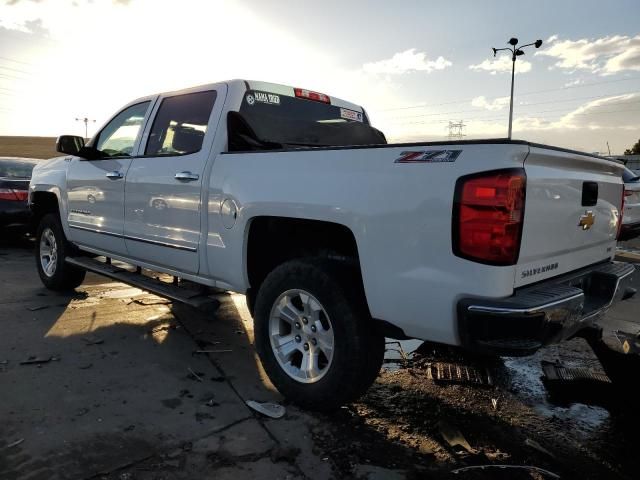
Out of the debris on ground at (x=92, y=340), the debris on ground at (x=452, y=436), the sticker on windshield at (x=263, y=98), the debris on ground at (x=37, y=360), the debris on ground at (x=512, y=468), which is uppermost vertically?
the sticker on windshield at (x=263, y=98)

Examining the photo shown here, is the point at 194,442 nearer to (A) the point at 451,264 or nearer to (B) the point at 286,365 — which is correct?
(B) the point at 286,365

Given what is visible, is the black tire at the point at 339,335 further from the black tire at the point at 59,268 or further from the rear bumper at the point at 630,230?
Answer: the rear bumper at the point at 630,230

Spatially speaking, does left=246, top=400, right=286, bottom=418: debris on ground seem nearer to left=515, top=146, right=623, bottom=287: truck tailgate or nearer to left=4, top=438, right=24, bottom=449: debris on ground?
left=4, top=438, right=24, bottom=449: debris on ground

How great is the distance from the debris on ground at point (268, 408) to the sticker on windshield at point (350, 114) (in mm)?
2808

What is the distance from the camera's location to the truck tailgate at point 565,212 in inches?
92.7

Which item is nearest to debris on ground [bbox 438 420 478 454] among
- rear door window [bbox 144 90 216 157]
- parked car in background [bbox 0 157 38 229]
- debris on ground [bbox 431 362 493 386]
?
debris on ground [bbox 431 362 493 386]

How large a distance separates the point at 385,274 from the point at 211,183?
62.6 inches

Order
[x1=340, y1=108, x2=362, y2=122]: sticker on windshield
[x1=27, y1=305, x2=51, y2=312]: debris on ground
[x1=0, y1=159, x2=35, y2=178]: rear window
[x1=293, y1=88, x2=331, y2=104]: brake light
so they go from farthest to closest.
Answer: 1. [x1=0, y1=159, x2=35, y2=178]: rear window
2. [x1=27, y1=305, x2=51, y2=312]: debris on ground
3. [x1=340, y1=108, x2=362, y2=122]: sticker on windshield
4. [x1=293, y1=88, x2=331, y2=104]: brake light

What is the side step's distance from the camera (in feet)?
12.2

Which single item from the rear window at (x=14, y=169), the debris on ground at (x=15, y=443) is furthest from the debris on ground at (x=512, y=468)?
the rear window at (x=14, y=169)

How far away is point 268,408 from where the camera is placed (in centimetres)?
311

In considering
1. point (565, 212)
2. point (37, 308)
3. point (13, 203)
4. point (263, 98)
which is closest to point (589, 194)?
point (565, 212)

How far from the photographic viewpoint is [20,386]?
329 centimetres

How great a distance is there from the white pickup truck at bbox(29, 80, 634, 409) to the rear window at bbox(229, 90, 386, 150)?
0.05 feet
